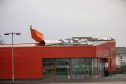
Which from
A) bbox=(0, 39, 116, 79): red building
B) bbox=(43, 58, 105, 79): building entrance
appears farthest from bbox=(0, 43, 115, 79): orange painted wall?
bbox=(43, 58, 105, 79): building entrance

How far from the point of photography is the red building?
166 feet

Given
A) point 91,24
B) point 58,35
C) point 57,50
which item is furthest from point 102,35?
point 57,50

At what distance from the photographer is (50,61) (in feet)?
167

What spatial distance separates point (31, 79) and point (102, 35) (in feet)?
47.3

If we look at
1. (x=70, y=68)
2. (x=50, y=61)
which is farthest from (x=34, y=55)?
(x=70, y=68)

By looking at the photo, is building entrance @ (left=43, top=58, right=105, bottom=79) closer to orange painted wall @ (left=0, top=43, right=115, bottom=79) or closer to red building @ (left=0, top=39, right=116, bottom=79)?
red building @ (left=0, top=39, right=116, bottom=79)

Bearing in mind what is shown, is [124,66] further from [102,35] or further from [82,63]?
[82,63]

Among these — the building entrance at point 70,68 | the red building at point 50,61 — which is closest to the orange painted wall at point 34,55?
the red building at point 50,61

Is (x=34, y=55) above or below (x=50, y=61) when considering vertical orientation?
above

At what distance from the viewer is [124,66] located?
65.6 metres

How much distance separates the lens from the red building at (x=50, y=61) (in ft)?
166

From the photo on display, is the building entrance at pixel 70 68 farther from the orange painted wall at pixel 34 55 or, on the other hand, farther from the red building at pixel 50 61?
the orange painted wall at pixel 34 55

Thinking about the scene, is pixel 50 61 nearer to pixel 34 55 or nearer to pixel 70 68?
pixel 34 55

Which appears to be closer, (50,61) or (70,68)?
(70,68)
